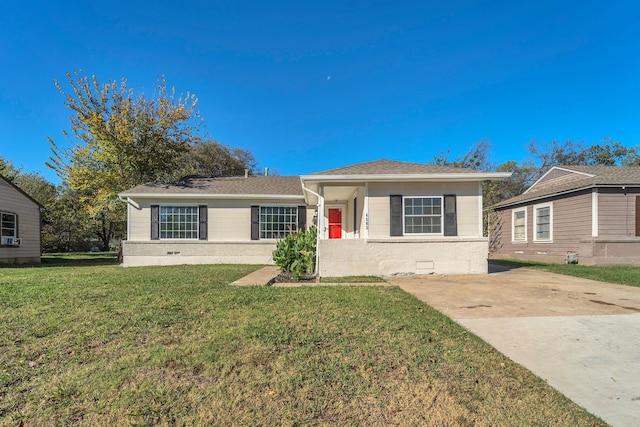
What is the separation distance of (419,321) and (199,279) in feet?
18.9

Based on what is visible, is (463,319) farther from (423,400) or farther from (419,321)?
(423,400)

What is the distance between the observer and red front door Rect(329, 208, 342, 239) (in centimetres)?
1444

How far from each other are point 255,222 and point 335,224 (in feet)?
11.0

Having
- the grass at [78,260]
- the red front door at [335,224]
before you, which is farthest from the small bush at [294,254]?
the grass at [78,260]

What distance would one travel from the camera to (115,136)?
15.0m

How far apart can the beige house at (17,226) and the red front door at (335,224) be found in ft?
46.9

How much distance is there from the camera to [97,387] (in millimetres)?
2670

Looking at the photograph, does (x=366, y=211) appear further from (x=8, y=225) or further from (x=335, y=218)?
(x=8, y=225)

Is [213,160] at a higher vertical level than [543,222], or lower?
higher

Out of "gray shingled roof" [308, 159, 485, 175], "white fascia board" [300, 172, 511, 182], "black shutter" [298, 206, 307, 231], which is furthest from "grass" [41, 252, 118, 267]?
"gray shingled roof" [308, 159, 485, 175]

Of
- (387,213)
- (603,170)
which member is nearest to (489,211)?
(603,170)

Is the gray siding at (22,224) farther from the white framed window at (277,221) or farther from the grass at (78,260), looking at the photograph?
the white framed window at (277,221)

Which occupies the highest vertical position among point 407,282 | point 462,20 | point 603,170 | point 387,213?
point 462,20

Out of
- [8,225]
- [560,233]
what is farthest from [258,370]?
[8,225]
